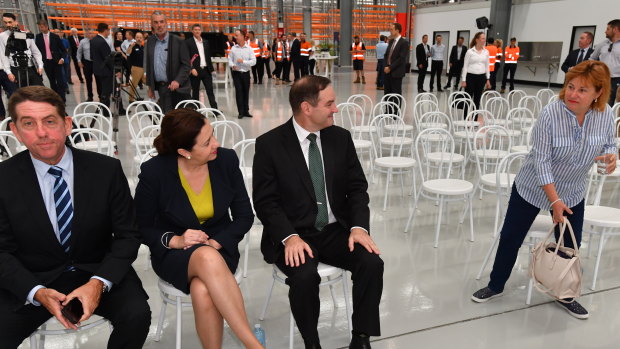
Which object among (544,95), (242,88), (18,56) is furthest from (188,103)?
(544,95)

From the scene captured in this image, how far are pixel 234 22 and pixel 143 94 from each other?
845 cm

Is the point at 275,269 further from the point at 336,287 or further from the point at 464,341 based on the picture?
the point at 464,341

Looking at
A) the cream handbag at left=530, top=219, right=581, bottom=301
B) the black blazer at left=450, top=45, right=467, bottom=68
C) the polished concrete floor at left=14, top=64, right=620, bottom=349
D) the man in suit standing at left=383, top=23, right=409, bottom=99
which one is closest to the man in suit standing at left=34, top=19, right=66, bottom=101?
the man in suit standing at left=383, top=23, right=409, bottom=99

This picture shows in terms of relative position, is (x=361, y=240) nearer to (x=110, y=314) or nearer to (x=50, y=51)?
(x=110, y=314)

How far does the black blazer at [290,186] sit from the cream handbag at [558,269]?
875mm

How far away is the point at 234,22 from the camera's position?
18.1m

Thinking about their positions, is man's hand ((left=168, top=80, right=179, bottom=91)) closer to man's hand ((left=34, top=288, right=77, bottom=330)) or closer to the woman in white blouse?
man's hand ((left=34, top=288, right=77, bottom=330))

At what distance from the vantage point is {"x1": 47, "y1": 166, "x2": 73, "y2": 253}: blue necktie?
1.61m

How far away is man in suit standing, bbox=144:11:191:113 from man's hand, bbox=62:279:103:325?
3.74 m

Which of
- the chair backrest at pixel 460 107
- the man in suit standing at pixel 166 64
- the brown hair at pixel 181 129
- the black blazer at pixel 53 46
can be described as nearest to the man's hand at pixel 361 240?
the brown hair at pixel 181 129

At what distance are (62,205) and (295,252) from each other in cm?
92

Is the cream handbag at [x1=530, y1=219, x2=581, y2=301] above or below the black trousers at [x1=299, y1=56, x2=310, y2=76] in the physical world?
below

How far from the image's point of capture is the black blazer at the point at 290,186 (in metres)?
2.05

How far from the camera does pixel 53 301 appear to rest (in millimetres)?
1486
